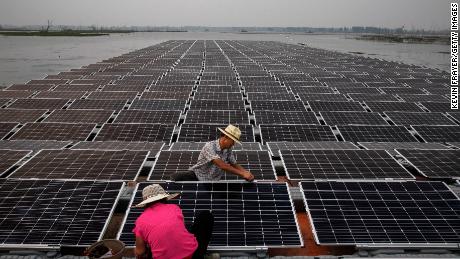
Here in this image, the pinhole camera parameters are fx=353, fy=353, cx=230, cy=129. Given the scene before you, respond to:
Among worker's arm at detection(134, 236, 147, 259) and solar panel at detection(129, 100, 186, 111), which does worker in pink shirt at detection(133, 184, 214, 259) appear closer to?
Answer: worker's arm at detection(134, 236, 147, 259)

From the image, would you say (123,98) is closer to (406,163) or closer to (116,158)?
(116,158)

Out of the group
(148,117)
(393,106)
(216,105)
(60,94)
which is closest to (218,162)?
(148,117)

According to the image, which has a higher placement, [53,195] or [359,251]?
[53,195]

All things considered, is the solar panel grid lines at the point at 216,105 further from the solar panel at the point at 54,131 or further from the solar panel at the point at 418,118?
the solar panel at the point at 418,118

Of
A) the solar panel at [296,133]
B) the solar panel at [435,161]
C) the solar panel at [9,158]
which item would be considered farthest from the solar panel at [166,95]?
the solar panel at [435,161]

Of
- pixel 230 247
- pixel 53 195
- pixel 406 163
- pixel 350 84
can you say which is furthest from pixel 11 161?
pixel 350 84

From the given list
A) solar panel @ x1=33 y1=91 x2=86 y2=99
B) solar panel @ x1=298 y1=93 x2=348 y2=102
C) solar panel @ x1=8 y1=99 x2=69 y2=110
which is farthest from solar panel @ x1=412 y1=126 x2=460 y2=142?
solar panel @ x1=33 y1=91 x2=86 y2=99
